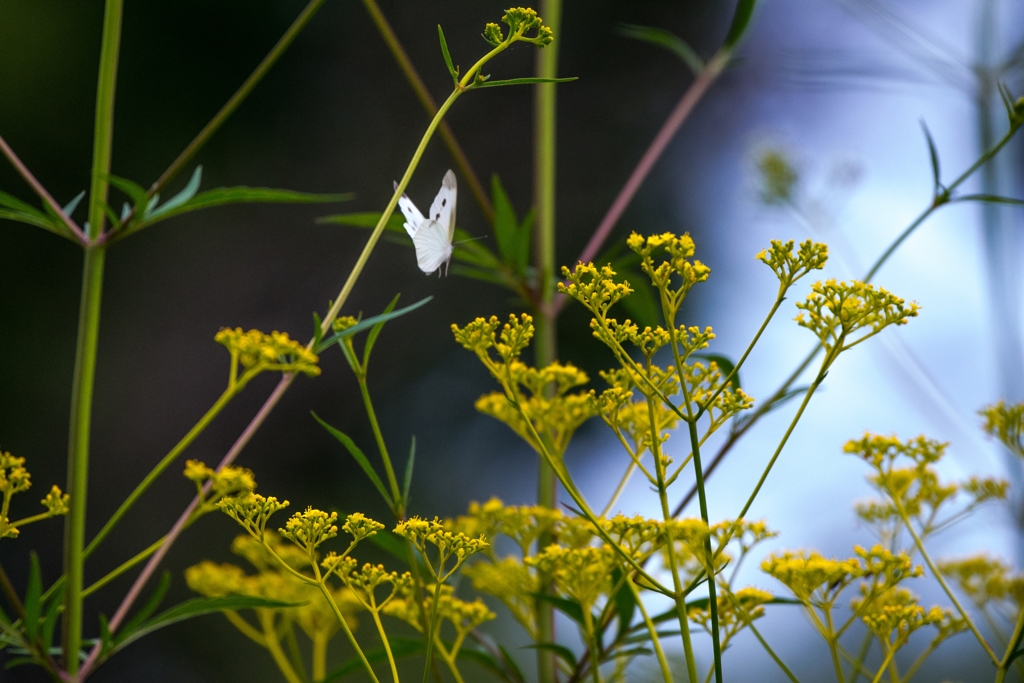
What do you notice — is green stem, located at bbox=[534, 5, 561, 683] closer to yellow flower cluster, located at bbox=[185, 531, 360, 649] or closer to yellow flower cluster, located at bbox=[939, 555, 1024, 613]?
yellow flower cluster, located at bbox=[185, 531, 360, 649]

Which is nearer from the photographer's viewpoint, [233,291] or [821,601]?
[821,601]

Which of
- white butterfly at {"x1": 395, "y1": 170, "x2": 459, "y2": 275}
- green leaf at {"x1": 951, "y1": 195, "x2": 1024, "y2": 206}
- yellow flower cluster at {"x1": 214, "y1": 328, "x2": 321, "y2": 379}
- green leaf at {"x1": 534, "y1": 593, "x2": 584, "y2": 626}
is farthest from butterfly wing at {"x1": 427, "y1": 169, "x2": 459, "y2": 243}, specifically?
green leaf at {"x1": 951, "y1": 195, "x2": 1024, "y2": 206}

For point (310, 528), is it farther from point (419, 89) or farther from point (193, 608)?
point (419, 89)

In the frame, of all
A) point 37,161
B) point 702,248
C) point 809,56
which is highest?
point 702,248

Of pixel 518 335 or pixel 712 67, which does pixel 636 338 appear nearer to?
pixel 518 335

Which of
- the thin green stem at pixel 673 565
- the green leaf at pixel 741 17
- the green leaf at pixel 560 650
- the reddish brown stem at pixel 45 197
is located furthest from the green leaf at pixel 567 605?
the green leaf at pixel 741 17

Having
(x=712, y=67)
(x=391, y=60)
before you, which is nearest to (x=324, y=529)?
Answer: (x=712, y=67)

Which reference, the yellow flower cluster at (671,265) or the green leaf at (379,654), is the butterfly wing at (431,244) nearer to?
the yellow flower cluster at (671,265)
